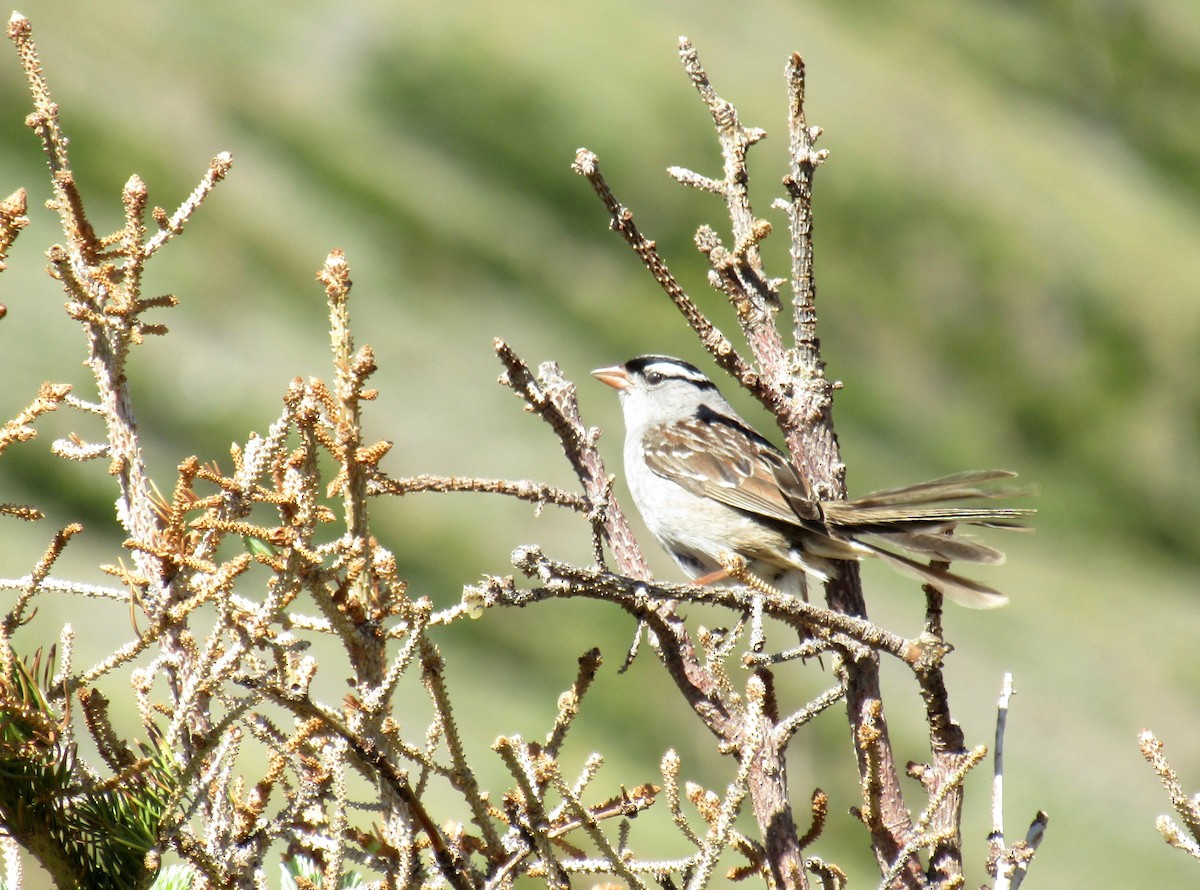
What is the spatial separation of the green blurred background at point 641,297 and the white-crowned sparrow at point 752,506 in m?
9.18

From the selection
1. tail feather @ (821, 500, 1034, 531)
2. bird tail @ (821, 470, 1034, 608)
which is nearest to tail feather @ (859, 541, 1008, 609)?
bird tail @ (821, 470, 1034, 608)

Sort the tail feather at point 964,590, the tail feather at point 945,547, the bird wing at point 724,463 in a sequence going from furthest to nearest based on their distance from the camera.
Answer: the bird wing at point 724,463, the tail feather at point 945,547, the tail feather at point 964,590

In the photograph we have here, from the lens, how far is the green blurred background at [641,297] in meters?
15.8

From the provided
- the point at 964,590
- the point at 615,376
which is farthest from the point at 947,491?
the point at 615,376

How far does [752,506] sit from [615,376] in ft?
4.88

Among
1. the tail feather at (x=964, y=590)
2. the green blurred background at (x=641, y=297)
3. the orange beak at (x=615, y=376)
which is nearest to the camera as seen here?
the tail feather at (x=964, y=590)

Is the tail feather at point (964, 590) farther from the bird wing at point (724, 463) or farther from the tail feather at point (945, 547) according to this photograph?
the bird wing at point (724, 463)

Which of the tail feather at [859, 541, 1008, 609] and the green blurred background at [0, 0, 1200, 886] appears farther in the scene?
the green blurred background at [0, 0, 1200, 886]

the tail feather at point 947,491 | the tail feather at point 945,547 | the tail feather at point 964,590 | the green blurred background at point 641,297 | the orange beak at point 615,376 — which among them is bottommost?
the tail feather at point 964,590

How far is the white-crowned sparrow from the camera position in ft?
9.49

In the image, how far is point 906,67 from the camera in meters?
23.5

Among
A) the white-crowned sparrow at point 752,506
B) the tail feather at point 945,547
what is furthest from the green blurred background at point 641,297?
the tail feather at point 945,547

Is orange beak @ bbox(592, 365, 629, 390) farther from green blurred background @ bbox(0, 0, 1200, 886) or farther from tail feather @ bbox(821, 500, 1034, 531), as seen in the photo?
green blurred background @ bbox(0, 0, 1200, 886)

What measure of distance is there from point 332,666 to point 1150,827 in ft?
38.4
